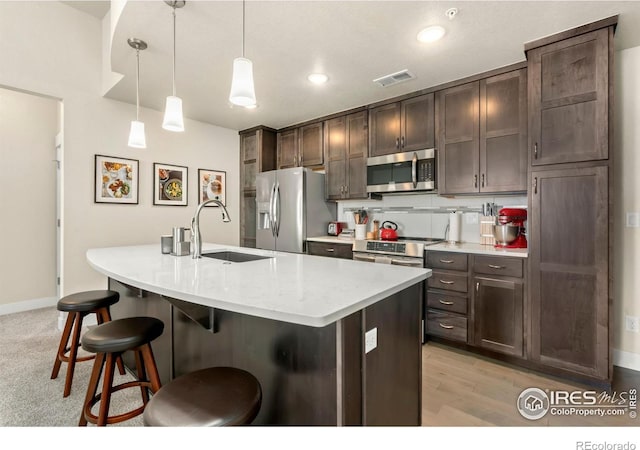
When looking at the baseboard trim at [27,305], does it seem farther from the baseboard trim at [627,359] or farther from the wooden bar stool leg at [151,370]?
the baseboard trim at [627,359]

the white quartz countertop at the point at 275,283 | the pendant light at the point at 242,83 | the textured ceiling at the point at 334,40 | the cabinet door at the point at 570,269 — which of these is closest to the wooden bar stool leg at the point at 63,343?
the white quartz countertop at the point at 275,283

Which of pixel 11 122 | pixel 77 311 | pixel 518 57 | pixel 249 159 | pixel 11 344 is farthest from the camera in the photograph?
pixel 249 159

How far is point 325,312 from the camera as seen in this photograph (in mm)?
929

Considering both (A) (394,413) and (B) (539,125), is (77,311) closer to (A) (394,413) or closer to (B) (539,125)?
(A) (394,413)

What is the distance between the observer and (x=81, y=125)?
128 inches

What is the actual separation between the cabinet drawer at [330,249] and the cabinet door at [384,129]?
1136 mm

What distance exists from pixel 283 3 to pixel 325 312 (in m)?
1.90

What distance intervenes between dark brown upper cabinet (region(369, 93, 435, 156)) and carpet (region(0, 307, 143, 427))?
10.3 feet

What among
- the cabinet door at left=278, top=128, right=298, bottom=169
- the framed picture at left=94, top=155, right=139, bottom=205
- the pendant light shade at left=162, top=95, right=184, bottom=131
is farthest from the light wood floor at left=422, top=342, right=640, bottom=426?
the framed picture at left=94, top=155, right=139, bottom=205

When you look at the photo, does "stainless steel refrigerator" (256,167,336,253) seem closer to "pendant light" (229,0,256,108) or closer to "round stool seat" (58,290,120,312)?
"round stool seat" (58,290,120,312)

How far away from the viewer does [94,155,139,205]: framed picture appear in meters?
3.40

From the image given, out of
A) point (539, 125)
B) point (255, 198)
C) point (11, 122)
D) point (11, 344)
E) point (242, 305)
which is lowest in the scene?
point (11, 344)

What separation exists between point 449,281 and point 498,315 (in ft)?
1.47

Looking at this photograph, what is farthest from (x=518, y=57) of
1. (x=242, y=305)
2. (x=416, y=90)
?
(x=242, y=305)
